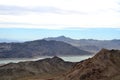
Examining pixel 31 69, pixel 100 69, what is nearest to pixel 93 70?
pixel 100 69

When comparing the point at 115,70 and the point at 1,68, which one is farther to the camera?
the point at 1,68

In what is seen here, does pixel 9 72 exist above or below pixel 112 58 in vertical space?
below

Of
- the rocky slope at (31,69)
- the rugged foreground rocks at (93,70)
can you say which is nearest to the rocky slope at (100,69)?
the rugged foreground rocks at (93,70)

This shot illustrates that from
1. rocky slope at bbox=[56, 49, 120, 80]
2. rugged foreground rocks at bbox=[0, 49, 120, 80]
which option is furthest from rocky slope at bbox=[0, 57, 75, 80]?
rocky slope at bbox=[56, 49, 120, 80]

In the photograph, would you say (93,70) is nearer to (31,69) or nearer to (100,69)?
(100,69)

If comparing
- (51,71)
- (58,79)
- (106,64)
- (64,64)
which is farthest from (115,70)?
(64,64)

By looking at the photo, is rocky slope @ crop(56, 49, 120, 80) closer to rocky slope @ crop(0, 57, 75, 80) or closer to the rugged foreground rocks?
the rugged foreground rocks

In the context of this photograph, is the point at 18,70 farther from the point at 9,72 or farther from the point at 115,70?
the point at 115,70
